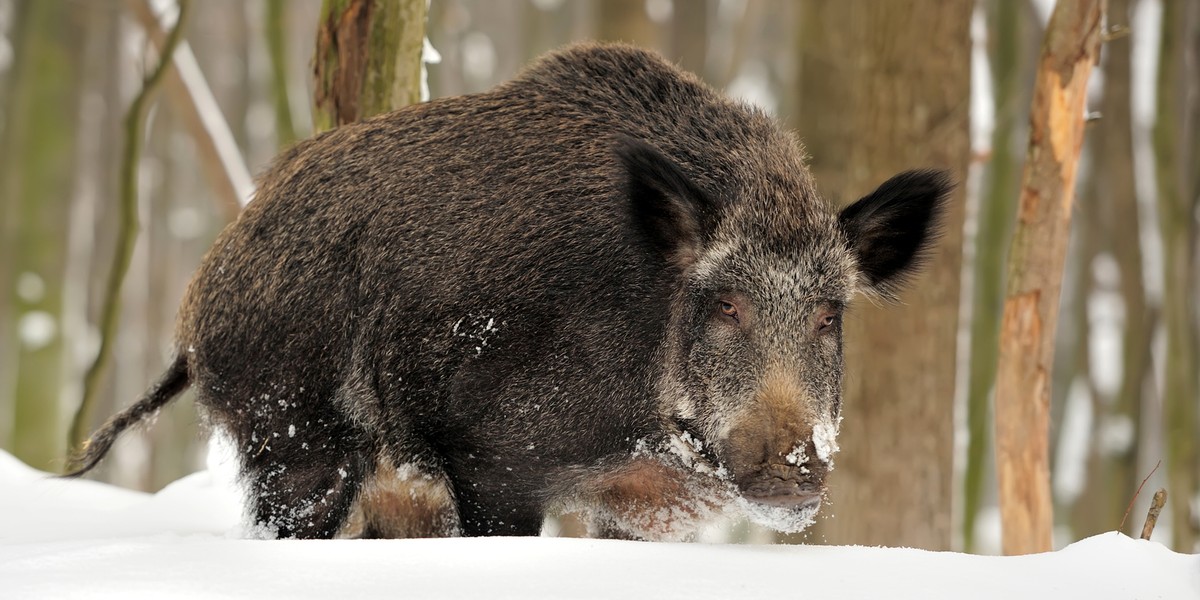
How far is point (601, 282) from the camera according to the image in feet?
17.0

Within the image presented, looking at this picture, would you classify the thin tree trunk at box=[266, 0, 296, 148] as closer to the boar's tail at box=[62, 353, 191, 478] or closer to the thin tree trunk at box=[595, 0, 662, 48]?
the thin tree trunk at box=[595, 0, 662, 48]

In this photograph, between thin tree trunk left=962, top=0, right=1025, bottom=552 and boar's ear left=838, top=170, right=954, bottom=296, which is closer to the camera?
boar's ear left=838, top=170, right=954, bottom=296

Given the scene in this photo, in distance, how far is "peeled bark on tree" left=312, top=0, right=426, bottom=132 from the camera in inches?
258

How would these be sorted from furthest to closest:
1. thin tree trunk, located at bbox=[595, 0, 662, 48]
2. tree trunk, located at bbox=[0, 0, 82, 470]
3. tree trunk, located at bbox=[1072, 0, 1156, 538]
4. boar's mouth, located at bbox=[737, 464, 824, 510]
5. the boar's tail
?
tree trunk, located at bbox=[0, 0, 82, 470] → thin tree trunk, located at bbox=[595, 0, 662, 48] → tree trunk, located at bbox=[1072, 0, 1156, 538] → the boar's tail → boar's mouth, located at bbox=[737, 464, 824, 510]

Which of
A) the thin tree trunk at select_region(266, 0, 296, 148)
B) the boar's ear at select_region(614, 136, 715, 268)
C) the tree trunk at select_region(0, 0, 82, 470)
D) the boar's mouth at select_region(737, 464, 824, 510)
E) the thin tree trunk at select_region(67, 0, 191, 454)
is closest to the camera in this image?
the boar's mouth at select_region(737, 464, 824, 510)

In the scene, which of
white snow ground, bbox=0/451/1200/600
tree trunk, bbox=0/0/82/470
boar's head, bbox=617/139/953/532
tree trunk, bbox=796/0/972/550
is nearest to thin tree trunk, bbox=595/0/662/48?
tree trunk, bbox=796/0/972/550

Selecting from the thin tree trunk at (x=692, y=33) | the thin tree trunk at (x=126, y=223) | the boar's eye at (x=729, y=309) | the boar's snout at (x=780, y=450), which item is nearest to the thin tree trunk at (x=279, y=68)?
the thin tree trunk at (x=126, y=223)

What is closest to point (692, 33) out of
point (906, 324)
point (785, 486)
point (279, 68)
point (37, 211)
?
point (279, 68)

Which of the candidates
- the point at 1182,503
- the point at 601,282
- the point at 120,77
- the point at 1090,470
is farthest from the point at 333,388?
the point at 120,77

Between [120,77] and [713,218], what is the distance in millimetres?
16490

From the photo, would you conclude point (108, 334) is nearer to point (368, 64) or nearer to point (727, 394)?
point (368, 64)

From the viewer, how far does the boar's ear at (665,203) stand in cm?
498

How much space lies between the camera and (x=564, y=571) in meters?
3.55

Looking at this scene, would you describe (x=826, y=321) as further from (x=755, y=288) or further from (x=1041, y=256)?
(x=1041, y=256)
